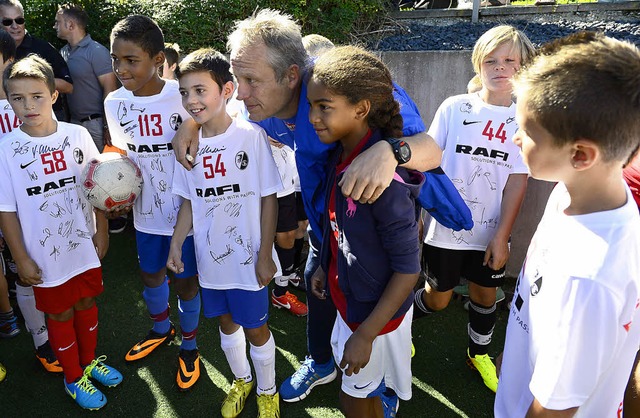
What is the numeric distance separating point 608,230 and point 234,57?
1.73 meters

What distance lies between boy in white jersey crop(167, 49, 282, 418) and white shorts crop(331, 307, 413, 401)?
64 centimetres

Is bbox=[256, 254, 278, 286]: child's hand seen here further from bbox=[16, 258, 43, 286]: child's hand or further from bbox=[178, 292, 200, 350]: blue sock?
bbox=[16, 258, 43, 286]: child's hand

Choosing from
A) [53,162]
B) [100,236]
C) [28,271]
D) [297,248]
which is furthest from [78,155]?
[297,248]

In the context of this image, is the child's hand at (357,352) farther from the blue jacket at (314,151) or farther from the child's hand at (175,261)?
the child's hand at (175,261)

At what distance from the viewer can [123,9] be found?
598cm

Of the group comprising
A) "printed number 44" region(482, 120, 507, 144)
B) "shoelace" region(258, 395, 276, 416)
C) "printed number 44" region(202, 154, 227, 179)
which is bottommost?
"shoelace" region(258, 395, 276, 416)

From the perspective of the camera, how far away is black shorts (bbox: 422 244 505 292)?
115 inches

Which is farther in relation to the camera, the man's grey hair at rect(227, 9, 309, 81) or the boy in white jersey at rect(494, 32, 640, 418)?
the man's grey hair at rect(227, 9, 309, 81)

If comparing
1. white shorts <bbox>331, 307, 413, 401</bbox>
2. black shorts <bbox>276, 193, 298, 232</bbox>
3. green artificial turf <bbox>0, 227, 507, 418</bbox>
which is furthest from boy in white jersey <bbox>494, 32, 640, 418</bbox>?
black shorts <bbox>276, 193, 298, 232</bbox>

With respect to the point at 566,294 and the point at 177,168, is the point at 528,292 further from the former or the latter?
the point at 177,168

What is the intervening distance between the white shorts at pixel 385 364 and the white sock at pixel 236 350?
78 centimetres

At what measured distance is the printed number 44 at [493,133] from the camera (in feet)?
8.97

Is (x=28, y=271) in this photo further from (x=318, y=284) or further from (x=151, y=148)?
(x=318, y=284)

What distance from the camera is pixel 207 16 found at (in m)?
5.53
